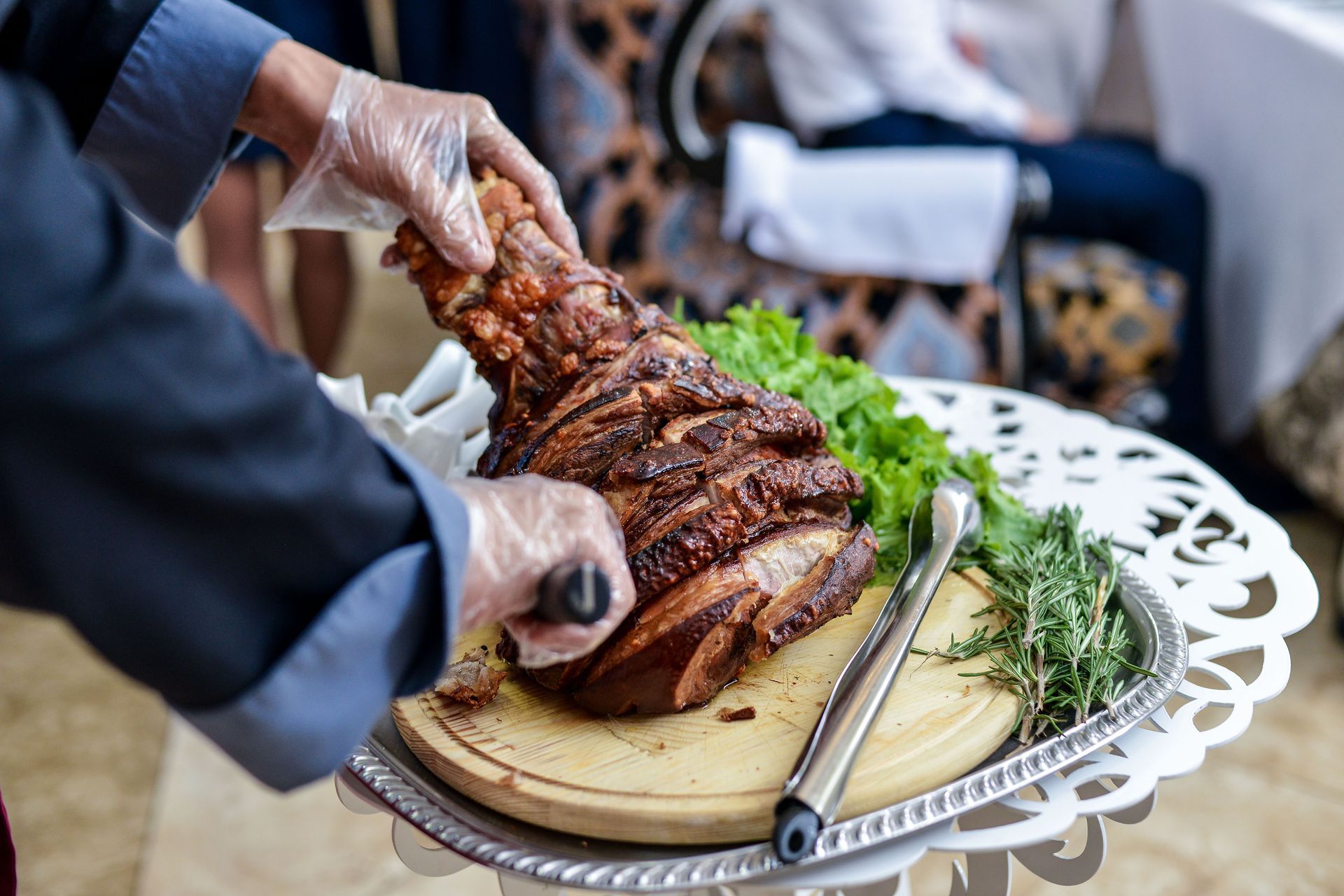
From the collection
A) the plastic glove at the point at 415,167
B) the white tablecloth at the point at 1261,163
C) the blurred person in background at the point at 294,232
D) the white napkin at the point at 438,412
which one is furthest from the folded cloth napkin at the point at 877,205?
the plastic glove at the point at 415,167

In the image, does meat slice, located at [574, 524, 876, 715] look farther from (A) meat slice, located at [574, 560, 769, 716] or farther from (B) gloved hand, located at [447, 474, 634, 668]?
(B) gloved hand, located at [447, 474, 634, 668]

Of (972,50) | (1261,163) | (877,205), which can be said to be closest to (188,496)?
(877,205)

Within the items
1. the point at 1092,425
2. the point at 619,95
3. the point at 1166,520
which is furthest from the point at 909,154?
the point at 1092,425

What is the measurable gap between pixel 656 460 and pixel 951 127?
2763mm

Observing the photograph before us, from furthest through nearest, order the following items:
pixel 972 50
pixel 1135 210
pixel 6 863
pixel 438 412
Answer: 1. pixel 972 50
2. pixel 1135 210
3. pixel 438 412
4. pixel 6 863

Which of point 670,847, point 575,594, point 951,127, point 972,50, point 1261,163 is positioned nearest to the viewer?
point 575,594

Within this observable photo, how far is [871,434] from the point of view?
1713 mm

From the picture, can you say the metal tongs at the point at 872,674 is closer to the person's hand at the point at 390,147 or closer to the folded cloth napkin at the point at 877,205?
the person's hand at the point at 390,147

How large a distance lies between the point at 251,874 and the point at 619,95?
263 centimetres

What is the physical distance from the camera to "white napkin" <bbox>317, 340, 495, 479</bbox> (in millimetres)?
1688

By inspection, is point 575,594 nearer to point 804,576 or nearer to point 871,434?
point 804,576

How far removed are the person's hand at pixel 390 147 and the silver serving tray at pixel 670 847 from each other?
704 mm

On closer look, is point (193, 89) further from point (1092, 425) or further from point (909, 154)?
point (909, 154)

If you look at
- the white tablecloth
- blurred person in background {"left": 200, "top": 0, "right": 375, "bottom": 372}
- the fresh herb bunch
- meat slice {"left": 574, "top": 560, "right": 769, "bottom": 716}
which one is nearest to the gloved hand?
meat slice {"left": 574, "top": 560, "right": 769, "bottom": 716}
